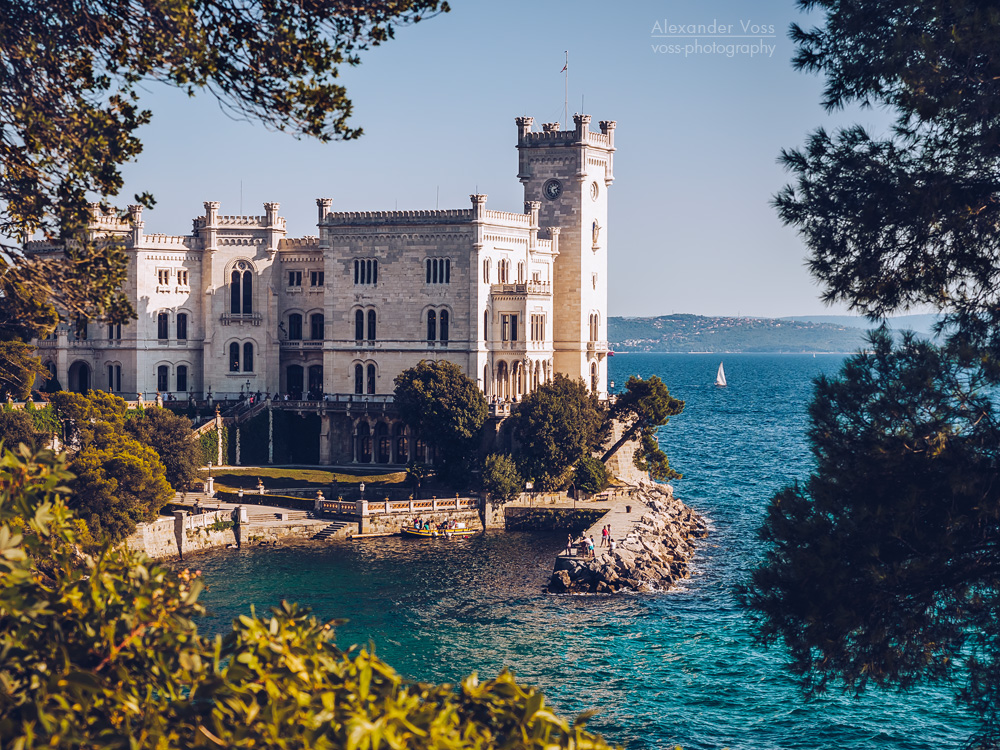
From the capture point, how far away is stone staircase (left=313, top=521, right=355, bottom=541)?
68250 mm

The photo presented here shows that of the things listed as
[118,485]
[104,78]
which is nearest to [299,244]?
[118,485]

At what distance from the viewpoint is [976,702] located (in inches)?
773

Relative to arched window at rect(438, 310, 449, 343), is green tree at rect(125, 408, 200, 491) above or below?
below

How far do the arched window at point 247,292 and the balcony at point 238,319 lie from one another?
0.53 metres

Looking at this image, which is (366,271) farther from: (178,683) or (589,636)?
(178,683)

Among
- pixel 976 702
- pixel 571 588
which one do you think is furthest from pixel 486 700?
pixel 571 588

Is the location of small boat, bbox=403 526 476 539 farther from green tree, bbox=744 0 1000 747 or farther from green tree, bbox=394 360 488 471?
green tree, bbox=744 0 1000 747

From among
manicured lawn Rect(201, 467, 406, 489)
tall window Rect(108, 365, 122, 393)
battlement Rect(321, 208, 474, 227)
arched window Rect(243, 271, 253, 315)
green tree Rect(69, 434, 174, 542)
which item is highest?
battlement Rect(321, 208, 474, 227)

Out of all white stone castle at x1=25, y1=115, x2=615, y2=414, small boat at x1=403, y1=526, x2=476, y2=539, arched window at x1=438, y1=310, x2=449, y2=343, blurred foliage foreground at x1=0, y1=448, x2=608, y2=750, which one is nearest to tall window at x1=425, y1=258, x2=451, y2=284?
white stone castle at x1=25, y1=115, x2=615, y2=414

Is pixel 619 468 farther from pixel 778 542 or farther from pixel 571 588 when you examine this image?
pixel 778 542

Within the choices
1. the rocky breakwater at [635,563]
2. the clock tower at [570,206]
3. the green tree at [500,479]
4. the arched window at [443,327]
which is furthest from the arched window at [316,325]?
the rocky breakwater at [635,563]

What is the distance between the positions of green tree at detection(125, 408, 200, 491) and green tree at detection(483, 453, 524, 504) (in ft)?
57.7

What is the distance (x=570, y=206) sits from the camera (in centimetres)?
8481

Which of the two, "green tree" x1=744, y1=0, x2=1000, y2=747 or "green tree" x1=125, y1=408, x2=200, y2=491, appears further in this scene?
"green tree" x1=125, y1=408, x2=200, y2=491
